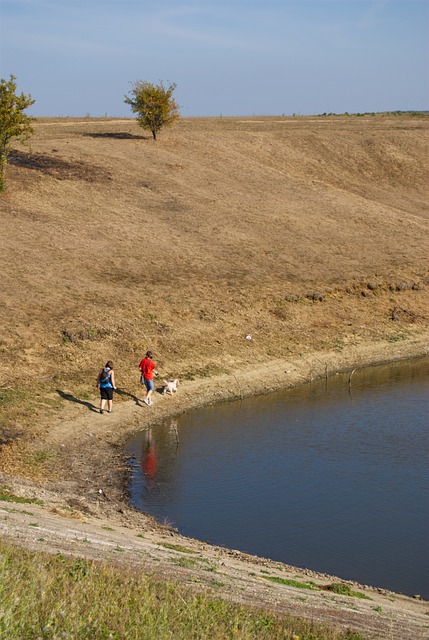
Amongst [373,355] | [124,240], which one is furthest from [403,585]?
[124,240]

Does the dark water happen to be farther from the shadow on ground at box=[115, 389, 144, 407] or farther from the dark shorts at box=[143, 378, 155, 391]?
the shadow on ground at box=[115, 389, 144, 407]

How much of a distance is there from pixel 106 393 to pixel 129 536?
10324mm

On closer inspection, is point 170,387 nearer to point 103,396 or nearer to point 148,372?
point 148,372

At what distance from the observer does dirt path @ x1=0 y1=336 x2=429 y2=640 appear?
15031 mm

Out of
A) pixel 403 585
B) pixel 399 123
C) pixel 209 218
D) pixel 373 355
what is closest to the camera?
pixel 403 585

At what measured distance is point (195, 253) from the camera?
4559cm

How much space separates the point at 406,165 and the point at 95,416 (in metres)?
49.3

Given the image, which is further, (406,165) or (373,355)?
(406,165)

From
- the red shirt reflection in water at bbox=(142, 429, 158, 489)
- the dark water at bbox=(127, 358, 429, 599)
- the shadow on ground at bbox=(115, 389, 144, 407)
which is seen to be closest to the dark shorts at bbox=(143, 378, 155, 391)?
the shadow on ground at bbox=(115, 389, 144, 407)

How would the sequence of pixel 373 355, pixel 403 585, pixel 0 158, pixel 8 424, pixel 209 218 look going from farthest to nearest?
pixel 209 218
pixel 0 158
pixel 373 355
pixel 8 424
pixel 403 585

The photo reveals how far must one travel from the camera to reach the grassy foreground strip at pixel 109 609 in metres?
9.81

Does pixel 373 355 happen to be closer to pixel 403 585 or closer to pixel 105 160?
pixel 403 585

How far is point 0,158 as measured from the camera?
46625mm

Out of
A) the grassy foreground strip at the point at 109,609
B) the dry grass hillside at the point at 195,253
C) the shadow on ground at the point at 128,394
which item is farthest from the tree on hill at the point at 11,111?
the grassy foreground strip at the point at 109,609
